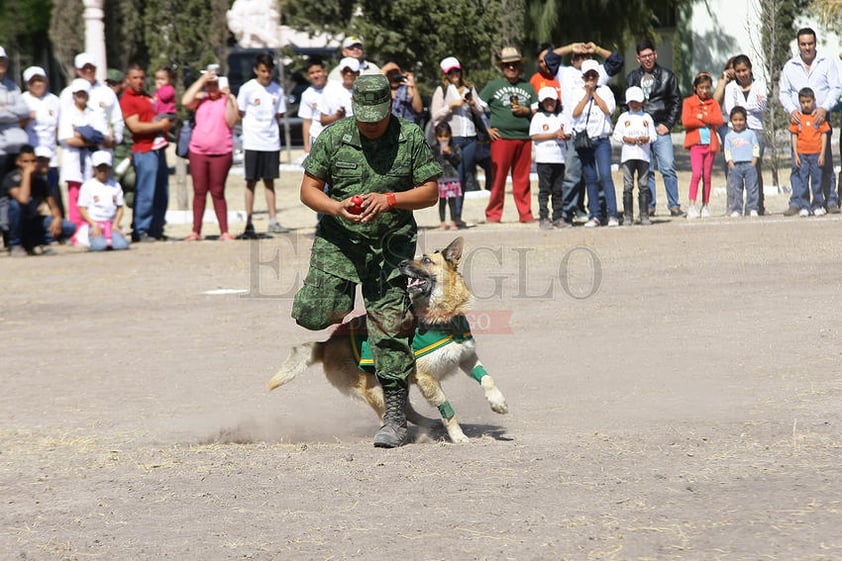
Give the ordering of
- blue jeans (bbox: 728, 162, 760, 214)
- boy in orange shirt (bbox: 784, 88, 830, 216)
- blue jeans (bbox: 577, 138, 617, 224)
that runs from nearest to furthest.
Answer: blue jeans (bbox: 577, 138, 617, 224)
boy in orange shirt (bbox: 784, 88, 830, 216)
blue jeans (bbox: 728, 162, 760, 214)

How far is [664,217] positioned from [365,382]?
1139 centimetres

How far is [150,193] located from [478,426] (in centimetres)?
997

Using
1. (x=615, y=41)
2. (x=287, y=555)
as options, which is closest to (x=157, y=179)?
(x=287, y=555)

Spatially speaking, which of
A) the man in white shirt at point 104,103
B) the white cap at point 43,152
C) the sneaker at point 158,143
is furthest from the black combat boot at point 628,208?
the white cap at point 43,152

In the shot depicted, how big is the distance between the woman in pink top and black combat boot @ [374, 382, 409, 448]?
9.67 m

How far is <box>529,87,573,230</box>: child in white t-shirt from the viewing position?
1594 centimetres

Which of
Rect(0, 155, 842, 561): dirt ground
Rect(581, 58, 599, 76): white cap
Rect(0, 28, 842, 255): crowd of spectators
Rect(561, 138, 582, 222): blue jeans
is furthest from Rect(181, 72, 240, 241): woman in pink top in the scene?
Rect(581, 58, 599, 76): white cap

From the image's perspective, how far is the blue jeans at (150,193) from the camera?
53.2 ft

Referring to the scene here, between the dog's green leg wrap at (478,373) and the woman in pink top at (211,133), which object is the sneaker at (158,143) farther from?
the dog's green leg wrap at (478,373)

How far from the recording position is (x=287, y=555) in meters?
4.93

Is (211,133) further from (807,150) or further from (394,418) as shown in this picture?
(394,418)

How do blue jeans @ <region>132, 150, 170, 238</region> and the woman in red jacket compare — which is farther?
the woman in red jacket

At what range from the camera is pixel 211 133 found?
15883 millimetres

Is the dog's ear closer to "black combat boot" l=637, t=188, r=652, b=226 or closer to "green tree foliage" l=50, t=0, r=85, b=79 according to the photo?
"black combat boot" l=637, t=188, r=652, b=226
